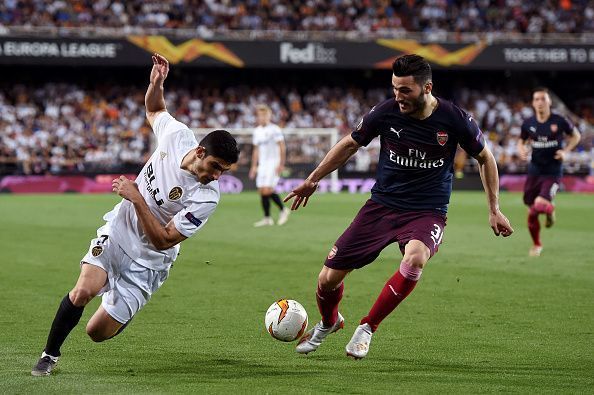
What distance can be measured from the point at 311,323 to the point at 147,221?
2.99 m

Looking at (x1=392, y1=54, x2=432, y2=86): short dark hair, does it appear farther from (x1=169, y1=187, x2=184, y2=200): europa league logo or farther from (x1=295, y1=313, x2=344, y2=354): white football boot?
(x1=295, y1=313, x2=344, y2=354): white football boot

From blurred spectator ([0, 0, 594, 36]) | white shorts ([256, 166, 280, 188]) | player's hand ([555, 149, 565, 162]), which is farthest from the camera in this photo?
blurred spectator ([0, 0, 594, 36])

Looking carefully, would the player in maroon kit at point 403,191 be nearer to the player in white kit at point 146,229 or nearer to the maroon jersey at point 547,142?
the player in white kit at point 146,229

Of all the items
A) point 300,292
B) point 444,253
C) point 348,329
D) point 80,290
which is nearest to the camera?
point 80,290

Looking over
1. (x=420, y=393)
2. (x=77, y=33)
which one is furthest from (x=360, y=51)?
(x=420, y=393)

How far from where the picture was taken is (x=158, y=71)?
770cm

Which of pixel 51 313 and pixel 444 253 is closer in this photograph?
pixel 51 313

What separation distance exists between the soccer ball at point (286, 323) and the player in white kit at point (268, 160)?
488 inches

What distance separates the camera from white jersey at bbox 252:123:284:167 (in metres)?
20.9

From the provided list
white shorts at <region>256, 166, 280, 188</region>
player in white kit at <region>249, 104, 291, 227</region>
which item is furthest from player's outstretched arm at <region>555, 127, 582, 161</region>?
white shorts at <region>256, 166, 280, 188</region>

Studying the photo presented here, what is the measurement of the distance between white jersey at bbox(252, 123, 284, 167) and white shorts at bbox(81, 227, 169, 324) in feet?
45.1

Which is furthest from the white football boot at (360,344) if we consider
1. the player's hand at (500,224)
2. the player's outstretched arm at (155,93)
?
the player's outstretched arm at (155,93)

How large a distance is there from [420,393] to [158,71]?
323cm

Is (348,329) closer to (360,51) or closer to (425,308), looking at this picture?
(425,308)
